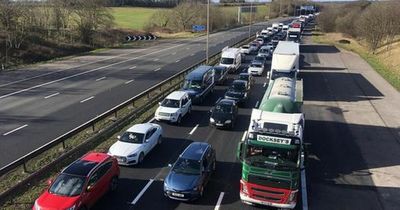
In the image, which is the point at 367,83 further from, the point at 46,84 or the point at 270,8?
the point at 270,8

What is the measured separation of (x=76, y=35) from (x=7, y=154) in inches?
1940

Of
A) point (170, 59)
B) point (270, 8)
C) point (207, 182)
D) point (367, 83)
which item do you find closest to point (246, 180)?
point (207, 182)

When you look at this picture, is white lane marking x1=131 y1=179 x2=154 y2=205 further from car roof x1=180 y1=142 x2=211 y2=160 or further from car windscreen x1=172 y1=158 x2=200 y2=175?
car roof x1=180 y1=142 x2=211 y2=160

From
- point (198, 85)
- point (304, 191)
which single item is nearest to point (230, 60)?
point (198, 85)

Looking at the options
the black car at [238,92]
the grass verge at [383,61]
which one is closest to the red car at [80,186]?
the black car at [238,92]

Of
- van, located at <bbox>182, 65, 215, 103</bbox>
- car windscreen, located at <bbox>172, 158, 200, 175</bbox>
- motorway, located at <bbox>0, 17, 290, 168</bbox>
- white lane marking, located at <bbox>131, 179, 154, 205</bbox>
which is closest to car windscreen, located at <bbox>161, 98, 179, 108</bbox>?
van, located at <bbox>182, 65, 215, 103</bbox>

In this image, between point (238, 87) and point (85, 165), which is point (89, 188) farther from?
point (238, 87)

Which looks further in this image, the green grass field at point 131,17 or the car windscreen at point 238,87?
the green grass field at point 131,17

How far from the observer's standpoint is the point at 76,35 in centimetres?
6462

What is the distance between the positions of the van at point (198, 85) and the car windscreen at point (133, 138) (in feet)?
31.2

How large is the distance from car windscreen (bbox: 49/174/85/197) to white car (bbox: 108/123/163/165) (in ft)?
13.8

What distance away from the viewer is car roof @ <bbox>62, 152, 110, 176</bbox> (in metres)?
14.3

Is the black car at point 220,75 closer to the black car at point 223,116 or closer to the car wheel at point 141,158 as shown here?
the black car at point 223,116

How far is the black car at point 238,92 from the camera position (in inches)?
1122
